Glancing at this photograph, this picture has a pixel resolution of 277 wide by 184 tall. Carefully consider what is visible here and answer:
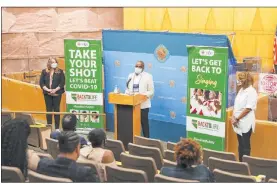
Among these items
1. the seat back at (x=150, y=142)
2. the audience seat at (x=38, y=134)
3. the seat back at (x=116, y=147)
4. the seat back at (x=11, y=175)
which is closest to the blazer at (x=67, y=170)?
the seat back at (x=11, y=175)

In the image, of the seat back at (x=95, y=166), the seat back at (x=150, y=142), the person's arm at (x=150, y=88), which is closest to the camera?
the seat back at (x=95, y=166)

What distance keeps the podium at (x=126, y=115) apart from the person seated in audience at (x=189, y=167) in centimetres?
353

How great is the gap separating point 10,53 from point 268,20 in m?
7.45

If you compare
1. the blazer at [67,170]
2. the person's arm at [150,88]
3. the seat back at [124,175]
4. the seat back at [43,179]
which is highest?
the person's arm at [150,88]

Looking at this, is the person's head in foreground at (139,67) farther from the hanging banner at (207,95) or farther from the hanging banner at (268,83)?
the hanging banner at (268,83)

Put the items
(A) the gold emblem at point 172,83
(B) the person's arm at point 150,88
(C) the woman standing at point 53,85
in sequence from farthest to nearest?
(C) the woman standing at point 53,85 → (A) the gold emblem at point 172,83 → (B) the person's arm at point 150,88

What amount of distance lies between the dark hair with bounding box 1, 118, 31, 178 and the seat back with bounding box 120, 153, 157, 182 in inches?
53.9

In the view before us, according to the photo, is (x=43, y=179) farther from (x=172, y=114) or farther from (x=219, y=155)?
(x=172, y=114)

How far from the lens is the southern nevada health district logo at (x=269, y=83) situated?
9.10 meters

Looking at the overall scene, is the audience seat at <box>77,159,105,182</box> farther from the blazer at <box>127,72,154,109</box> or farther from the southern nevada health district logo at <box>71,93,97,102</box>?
the southern nevada health district logo at <box>71,93,97,102</box>

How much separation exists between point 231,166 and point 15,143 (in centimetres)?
235

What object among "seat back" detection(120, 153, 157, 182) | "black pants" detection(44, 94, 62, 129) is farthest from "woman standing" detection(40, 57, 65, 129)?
"seat back" detection(120, 153, 157, 182)

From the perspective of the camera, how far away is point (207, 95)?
7.27m

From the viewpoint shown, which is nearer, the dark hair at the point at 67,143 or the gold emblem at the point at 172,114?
the dark hair at the point at 67,143
